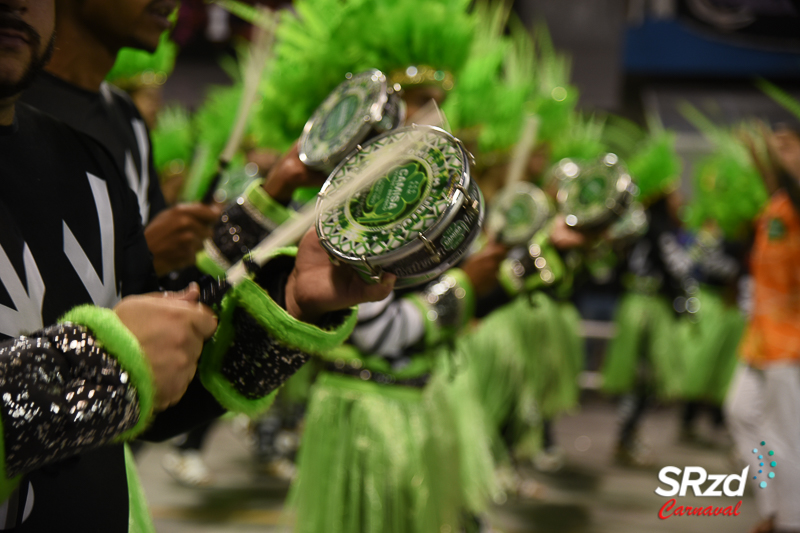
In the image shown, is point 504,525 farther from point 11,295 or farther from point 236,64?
point 236,64

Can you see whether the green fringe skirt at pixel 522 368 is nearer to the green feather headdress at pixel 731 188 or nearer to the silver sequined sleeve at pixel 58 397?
the green feather headdress at pixel 731 188

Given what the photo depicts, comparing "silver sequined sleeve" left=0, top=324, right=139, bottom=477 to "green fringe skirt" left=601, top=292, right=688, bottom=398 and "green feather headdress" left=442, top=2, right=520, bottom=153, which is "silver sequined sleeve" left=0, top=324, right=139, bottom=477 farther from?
"green fringe skirt" left=601, top=292, right=688, bottom=398

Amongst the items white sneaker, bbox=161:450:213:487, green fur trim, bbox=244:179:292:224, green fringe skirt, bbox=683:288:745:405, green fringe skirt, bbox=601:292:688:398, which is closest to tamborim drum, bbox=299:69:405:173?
green fur trim, bbox=244:179:292:224

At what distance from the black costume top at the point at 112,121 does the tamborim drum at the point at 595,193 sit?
151 cm

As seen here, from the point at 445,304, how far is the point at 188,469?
246 centimetres

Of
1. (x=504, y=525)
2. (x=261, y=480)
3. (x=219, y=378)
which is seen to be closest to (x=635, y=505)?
(x=504, y=525)

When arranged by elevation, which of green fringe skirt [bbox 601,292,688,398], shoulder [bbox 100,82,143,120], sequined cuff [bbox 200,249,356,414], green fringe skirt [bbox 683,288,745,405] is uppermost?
sequined cuff [bbox 200,249,356,414]

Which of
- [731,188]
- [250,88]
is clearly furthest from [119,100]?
[731,188]

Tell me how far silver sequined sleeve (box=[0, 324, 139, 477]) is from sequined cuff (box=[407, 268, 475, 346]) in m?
1.23

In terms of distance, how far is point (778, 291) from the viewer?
2.98 m

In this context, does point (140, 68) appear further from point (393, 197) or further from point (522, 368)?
point (522, 368)

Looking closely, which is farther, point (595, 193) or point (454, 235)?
point (595, 193)

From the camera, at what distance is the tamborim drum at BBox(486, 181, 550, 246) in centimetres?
231

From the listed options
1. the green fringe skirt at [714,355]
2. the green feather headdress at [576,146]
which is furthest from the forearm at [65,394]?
the green fringe skirt at [714,355]
